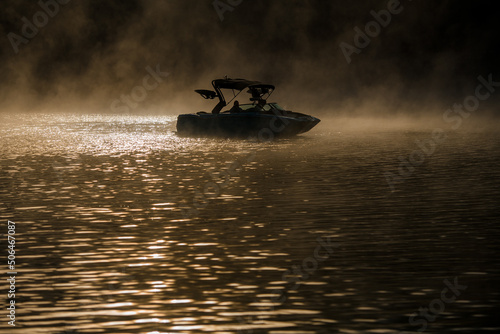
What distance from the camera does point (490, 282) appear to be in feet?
60.5

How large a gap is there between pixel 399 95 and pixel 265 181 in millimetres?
145349

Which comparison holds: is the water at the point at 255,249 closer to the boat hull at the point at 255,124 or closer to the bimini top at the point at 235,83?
the boat hull at the point at 255,124

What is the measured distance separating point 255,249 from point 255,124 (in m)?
46.5

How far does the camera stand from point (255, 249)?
73.4 ft

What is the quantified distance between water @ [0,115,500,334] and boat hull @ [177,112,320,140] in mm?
23305

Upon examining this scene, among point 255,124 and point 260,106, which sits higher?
point 260,106

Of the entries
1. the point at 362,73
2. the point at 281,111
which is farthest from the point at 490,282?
the point at 362,73

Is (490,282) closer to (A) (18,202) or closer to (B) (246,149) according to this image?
(A) (18,202)

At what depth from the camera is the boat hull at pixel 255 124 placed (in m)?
68.0

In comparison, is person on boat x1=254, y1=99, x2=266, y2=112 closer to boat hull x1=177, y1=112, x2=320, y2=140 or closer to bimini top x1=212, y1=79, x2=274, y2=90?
boat hull x1=177, y1=112, x2=320, y2=140

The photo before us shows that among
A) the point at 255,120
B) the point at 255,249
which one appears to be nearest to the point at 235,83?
the point at 255,120

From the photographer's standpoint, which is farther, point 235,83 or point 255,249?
point 235,83

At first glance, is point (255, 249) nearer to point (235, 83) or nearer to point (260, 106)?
point (260, 106)

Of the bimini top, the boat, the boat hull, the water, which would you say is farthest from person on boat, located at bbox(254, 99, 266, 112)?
the water
